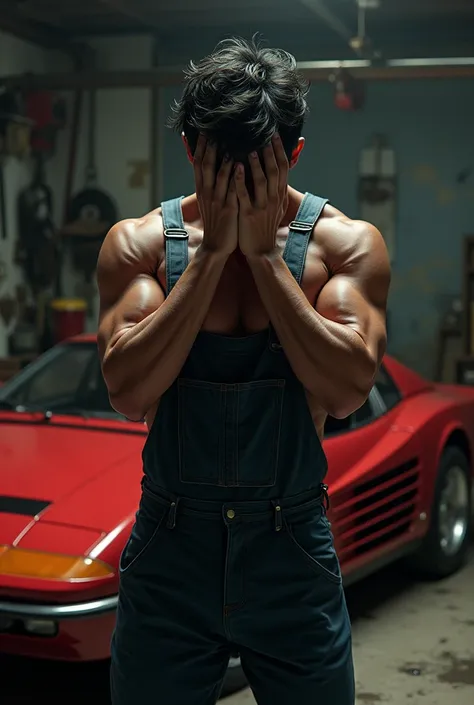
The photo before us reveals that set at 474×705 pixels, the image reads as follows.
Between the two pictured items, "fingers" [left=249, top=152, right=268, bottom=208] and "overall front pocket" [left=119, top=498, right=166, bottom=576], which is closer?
"fingers" [left=249, top=152, right=268, bottom=208]

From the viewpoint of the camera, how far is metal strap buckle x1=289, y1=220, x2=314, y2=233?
1742 millimetres

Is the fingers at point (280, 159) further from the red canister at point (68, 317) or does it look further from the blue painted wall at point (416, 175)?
the blue painted wall at point (416, 175)

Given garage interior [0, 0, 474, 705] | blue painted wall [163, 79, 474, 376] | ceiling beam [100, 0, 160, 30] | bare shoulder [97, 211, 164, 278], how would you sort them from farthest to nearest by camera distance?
blue painted wall [163, 79, 474, 376] < garage interior [0, 0, 474, 705] < ceiling beam [100, 0, 160, 30] < bare shoulder [97, 211, 164, 278]

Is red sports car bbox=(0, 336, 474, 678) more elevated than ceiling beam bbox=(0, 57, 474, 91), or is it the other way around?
ceiling beam bbox=(0, 57, 474, 91)

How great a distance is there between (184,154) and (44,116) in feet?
4.29

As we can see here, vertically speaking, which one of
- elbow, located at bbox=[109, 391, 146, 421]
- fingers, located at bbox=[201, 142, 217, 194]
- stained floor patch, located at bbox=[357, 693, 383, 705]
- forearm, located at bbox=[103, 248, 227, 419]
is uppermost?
fingers, located at bbox=[201, 142, 217, 194]

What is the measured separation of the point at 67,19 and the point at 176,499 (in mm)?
7658

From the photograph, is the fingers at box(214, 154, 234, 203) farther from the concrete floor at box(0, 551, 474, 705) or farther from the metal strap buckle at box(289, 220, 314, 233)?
the concrete floor at box(0, 551, 474, 705)

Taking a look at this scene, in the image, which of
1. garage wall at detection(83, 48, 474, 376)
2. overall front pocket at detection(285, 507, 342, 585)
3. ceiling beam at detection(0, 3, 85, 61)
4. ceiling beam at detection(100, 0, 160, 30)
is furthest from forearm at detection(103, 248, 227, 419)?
garage wall at detection(83, 48, 474, 376)

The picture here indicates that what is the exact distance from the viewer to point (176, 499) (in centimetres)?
170

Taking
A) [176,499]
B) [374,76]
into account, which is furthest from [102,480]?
[374,76]

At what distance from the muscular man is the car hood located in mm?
1240

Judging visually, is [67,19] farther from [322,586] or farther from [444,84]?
[322,586]

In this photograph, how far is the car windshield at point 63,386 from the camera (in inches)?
155
